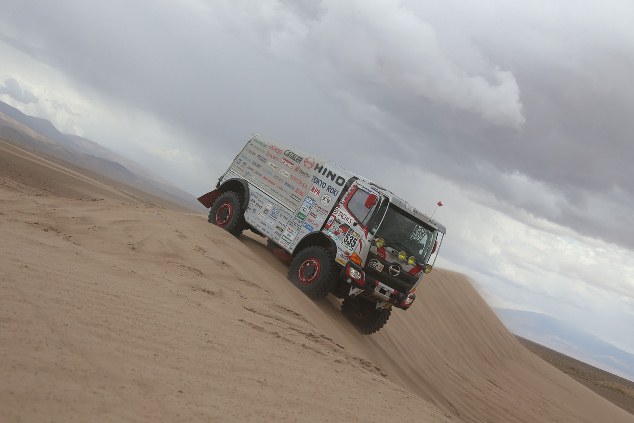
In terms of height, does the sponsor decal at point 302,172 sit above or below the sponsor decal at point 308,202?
above

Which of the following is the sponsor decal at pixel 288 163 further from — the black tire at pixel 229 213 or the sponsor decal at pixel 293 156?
the black tire at pixel 229 213

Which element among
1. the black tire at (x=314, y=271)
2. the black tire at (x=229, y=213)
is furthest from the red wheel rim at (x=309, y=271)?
the black tire at (x=229, y=213)

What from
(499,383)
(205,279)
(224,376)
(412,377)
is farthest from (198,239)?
(499,383)

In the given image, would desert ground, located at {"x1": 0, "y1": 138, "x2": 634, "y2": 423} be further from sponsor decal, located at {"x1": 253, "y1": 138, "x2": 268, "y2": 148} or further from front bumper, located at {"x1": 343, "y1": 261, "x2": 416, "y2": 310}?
sponsor decal, located at {"x1": 253, "y1": 138, "x2": 268, "y2": 148}

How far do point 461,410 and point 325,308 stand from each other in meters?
3.35

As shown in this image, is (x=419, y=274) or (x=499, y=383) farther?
(x=499, y=383)

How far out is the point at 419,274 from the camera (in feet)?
35.7

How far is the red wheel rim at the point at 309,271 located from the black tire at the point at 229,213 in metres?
2.37

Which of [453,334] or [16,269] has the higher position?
[453,334]

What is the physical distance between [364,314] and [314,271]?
175cm

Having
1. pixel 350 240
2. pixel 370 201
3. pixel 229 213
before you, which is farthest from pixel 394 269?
pixel 229 213

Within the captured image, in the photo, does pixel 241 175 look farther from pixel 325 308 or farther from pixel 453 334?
pixel 453 334

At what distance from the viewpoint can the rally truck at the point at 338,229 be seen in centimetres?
1051

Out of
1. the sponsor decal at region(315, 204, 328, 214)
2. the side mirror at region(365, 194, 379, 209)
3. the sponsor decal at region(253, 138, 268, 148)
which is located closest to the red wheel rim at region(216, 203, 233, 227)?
the sponsor decal at region(253, 138, 268, 148)
